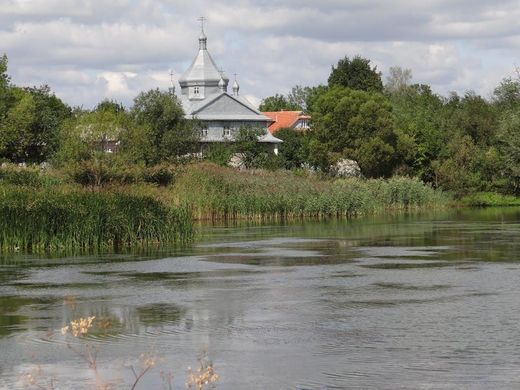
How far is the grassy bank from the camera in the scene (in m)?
51.9

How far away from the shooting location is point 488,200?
257 ft

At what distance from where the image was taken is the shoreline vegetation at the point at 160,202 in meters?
32.4

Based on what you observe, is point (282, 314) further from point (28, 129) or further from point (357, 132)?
point (28, 129)

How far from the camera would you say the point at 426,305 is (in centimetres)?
2017

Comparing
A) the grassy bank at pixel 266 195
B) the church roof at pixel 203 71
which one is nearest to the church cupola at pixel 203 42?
the church roof at pixel 203 71

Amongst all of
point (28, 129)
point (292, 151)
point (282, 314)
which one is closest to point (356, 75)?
point (292, 151)

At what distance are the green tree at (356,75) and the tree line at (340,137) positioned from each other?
6.45 metres

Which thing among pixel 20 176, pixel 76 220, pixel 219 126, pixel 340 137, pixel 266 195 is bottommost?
pixel 76 220

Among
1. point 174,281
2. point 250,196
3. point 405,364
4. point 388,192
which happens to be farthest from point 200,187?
point 405,364

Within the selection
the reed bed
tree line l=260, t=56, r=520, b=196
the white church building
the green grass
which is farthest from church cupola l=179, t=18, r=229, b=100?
the reed bed

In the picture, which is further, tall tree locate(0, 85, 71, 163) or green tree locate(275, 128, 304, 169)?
green tree locate(275, 128, 304, 169)

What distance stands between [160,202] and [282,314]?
16.5 metres

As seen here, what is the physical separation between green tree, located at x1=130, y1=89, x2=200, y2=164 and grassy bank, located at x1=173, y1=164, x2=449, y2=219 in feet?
37.5

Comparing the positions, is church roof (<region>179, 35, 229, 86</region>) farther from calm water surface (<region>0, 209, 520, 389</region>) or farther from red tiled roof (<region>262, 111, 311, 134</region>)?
calm water surface (<region>0, 209, 520, 389</region>)
